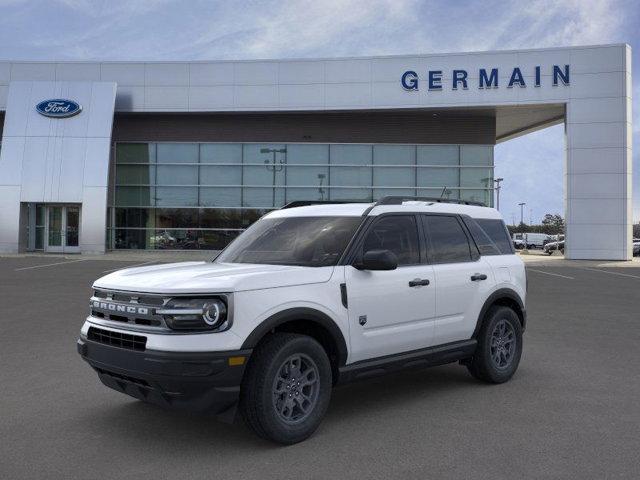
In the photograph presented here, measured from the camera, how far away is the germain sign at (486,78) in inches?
1127

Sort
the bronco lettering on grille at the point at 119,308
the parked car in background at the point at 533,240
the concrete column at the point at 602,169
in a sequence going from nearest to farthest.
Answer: the bronco lettering on grille at the point at 119,308
the concrete column at the point at 602,169
the parked car in background at the point at 533,240

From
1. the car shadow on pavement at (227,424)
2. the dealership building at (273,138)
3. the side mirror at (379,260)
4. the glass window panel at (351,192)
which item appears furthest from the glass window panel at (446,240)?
the glass window panel at (351,192)

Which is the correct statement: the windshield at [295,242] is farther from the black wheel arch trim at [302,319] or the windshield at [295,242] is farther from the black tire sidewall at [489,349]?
the black tire sidewall at [489,349]

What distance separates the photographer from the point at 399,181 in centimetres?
3147

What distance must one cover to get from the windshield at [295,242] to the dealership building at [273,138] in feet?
80.8

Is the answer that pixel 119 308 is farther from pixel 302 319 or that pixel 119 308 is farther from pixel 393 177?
pixel 393 177

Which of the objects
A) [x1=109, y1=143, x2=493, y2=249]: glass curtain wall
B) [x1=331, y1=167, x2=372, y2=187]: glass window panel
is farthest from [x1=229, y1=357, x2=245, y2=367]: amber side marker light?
[x1=331, y1=167, x2=372, y2=187]: glass window panel

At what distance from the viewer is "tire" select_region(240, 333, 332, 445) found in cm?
415

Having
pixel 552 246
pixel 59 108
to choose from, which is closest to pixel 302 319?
pixel 59 108

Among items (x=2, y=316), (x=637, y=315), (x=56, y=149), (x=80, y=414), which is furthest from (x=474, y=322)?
(x=56, y=149)

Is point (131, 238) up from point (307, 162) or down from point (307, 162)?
down

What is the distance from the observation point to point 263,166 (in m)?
31.8

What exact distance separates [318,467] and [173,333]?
1.29 m

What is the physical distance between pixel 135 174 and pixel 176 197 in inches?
102
